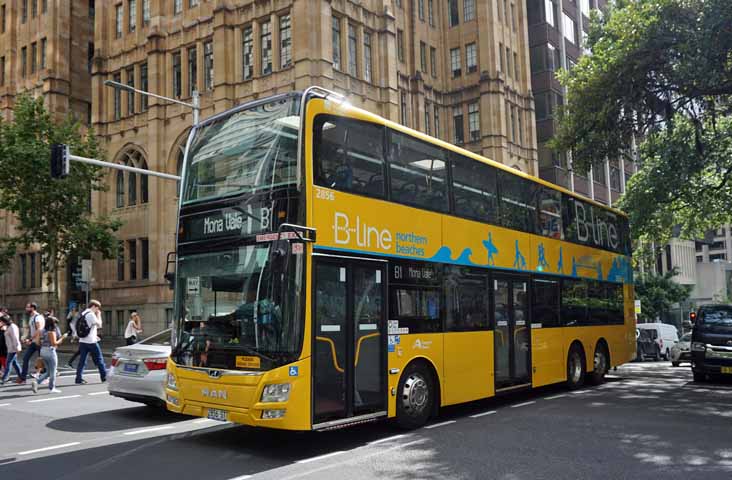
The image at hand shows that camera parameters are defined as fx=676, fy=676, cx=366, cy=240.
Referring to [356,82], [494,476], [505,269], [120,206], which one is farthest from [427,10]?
[494,476]

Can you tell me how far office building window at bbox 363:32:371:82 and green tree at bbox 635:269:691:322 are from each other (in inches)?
883

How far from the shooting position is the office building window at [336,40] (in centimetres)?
3172

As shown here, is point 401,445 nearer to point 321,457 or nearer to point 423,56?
point 321,457

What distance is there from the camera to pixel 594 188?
51.3 meters

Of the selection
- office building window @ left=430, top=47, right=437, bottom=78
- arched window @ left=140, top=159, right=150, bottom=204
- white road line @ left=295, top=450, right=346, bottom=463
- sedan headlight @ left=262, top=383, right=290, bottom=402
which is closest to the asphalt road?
white road line @ left=295, top=450, right=346, bottom=463

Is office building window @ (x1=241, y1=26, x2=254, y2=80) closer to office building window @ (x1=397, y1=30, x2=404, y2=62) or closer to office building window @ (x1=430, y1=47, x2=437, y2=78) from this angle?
office building window @ (x1=397, y1=30, x2=404, y2=62)

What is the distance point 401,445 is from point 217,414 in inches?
94.3

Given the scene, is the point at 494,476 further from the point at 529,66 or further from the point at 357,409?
the point at 529,66

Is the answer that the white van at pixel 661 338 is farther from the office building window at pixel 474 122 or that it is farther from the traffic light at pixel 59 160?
the traffic light at pixel 59 160

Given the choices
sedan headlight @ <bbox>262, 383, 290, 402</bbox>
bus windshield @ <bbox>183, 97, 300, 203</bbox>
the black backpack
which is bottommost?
sedan headlight @ <bbox>262, 383, 290, 402</bbox>

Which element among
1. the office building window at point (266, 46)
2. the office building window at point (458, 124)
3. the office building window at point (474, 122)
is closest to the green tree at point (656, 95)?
the office building window at point (266, 46)

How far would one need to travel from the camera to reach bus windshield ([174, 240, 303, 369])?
789 cm

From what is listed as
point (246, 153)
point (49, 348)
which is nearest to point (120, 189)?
point (49, 348)

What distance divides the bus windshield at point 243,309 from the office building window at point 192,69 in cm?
2780
